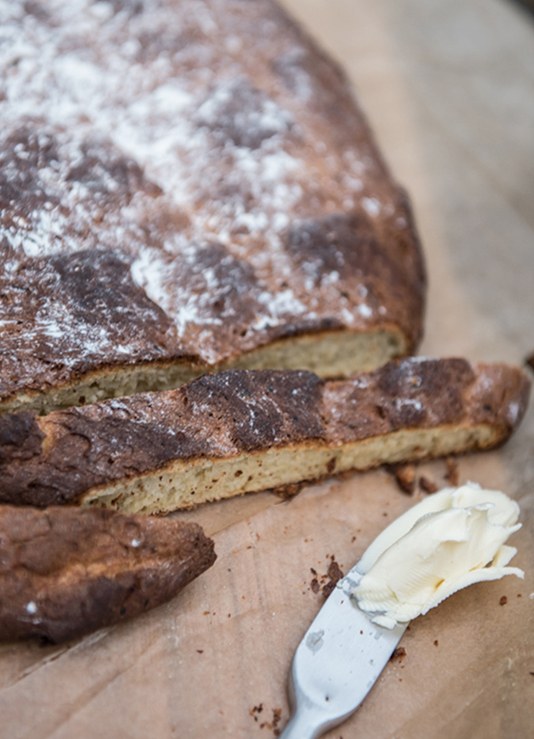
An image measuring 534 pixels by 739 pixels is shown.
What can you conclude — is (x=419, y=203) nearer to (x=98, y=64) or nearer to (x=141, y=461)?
(x=98, y=64)

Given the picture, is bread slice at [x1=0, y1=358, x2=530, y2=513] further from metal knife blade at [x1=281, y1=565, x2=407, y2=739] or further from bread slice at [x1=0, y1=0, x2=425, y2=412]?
metal knife blade at [x1=281, y1=565, x2=407, y2=739]

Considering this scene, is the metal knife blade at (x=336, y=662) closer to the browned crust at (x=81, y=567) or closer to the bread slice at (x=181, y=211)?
the browned crust at (x=81, y=567)

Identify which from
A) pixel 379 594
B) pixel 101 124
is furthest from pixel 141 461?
pixel 101 124

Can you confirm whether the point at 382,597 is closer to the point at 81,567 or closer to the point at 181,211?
the point at 81,567

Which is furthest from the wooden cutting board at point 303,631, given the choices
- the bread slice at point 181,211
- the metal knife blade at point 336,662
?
the bread slice at point 181,211

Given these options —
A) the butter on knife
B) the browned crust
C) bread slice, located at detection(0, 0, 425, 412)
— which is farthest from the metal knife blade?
bread slice, located at detection(0, 0, 425, 412)

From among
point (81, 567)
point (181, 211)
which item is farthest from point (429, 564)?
point (181, 211)
